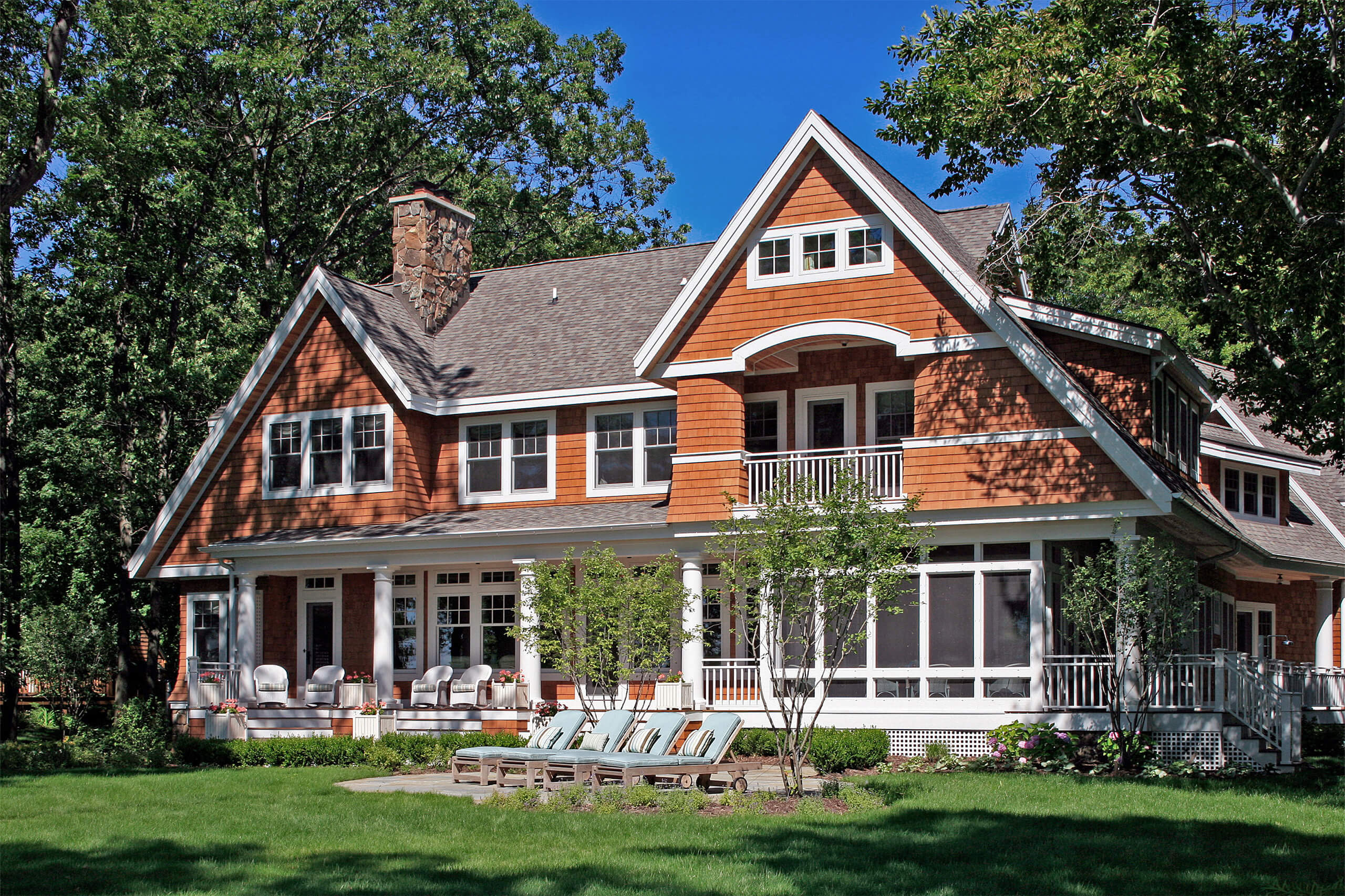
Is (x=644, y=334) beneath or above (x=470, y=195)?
beneath

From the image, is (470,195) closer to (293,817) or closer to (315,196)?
Answer: (315,196)

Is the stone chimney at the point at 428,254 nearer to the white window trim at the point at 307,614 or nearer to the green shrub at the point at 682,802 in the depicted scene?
the white window trim at the point at 307,614

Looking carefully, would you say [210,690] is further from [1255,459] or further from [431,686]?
[1255,459]

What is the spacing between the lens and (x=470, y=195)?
37.0 meters

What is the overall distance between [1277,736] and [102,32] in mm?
24652

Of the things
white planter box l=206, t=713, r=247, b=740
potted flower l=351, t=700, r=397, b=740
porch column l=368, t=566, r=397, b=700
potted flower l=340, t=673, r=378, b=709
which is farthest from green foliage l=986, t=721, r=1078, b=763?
white planter box l=206, t=713, r=247, b=740

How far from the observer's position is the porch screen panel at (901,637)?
829 inches

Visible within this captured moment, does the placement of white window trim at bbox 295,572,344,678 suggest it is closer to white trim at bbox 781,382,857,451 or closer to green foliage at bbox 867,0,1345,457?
white trim at bbox 781,382,857,451

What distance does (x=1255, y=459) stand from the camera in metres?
27.6

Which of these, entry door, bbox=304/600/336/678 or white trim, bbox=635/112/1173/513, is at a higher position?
white trim, bbox=635/112/1173/513

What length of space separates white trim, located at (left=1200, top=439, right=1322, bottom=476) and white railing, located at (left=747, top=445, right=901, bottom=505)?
8.13 m

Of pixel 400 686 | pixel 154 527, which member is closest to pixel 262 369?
pixel 154 527

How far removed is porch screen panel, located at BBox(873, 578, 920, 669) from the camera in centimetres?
2106

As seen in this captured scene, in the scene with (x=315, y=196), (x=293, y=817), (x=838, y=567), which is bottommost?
(x=293, y=817)
